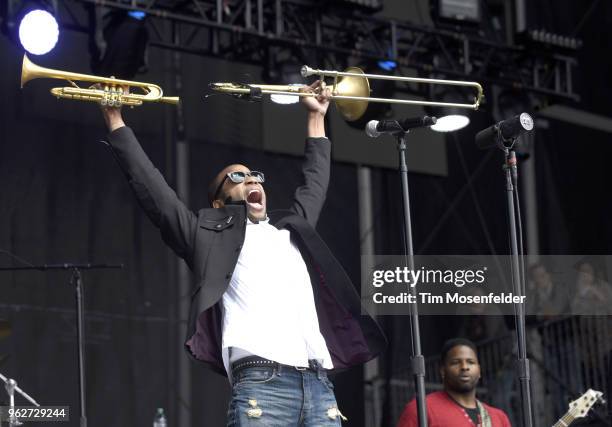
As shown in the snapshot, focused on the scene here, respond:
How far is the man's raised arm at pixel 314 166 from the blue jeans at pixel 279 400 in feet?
2.78

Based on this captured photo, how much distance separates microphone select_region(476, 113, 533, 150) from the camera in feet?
16.6

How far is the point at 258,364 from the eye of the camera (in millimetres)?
4555

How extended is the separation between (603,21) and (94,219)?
600 centimetres

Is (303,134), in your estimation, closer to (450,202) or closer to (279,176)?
(279,176)

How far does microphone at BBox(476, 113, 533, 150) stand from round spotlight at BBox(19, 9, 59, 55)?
337 centimetres

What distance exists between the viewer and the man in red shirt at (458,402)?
22.7 feet

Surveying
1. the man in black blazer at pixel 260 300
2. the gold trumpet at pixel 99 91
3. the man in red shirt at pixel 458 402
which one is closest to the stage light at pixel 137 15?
the man in red shirt at pixel 458 402

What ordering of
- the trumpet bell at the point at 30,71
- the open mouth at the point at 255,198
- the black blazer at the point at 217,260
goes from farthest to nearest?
the trumpet bell at the point at 30,71 < the open mouth at the point at 255,198 < the black blazer at the point at 217,260

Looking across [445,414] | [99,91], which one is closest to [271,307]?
[99,91]

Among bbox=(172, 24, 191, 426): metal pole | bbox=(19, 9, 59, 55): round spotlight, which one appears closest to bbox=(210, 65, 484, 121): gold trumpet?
bbox=(19, 9, 59, 55): round spotlight

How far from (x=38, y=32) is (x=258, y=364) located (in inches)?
151

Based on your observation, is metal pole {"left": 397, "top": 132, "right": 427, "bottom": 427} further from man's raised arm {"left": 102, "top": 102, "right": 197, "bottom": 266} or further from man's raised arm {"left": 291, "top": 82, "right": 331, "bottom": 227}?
man's raised arm {"left": 102, "top": 102, "right": 197, "bottom": 266}

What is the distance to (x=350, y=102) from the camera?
5.70 m

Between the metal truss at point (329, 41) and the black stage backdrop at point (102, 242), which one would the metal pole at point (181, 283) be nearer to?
the black stage backdrop at point (102, 242)
